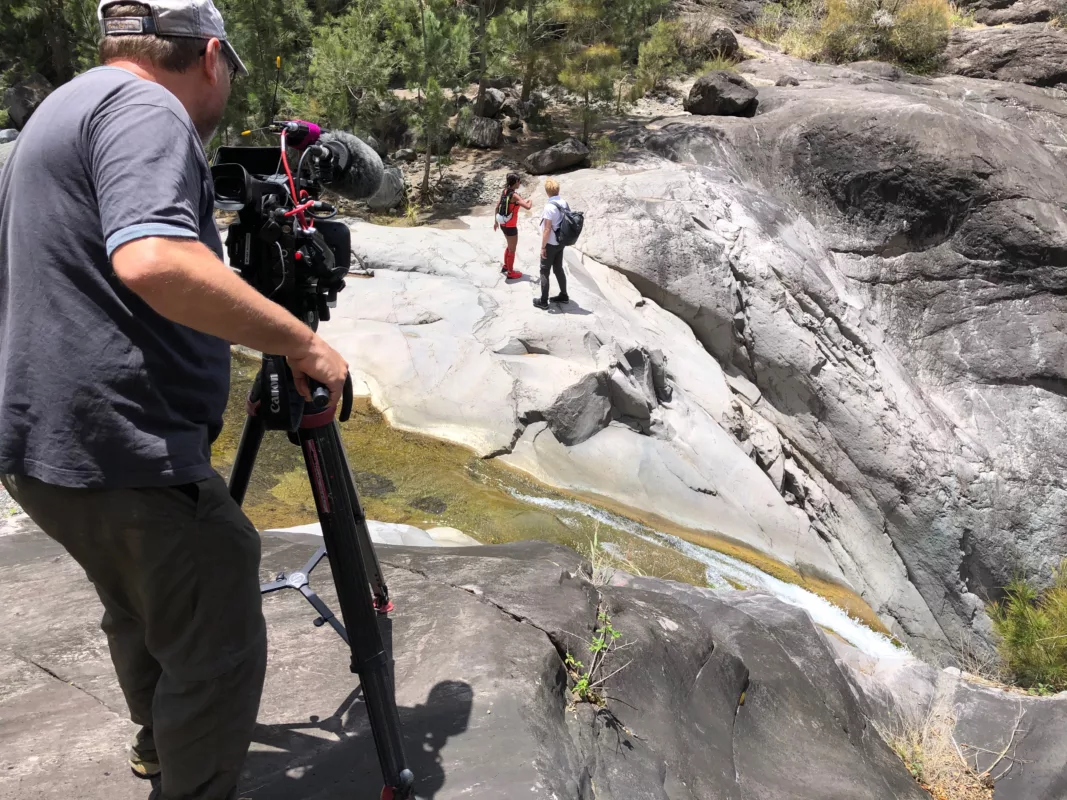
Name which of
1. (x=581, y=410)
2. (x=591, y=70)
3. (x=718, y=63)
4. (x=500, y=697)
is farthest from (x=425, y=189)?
(x=500, y=697)

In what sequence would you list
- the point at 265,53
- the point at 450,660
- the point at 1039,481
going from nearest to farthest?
the point at 450,660 → the point at 1039,481 → the point at 265,53

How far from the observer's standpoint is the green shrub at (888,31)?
17031 mm

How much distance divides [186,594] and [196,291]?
2.08ft

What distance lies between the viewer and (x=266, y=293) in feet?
6.13

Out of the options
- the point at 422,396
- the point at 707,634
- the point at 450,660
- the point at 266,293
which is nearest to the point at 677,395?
the point at 422,396

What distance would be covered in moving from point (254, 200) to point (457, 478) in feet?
14.9

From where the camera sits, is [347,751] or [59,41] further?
[59,41]

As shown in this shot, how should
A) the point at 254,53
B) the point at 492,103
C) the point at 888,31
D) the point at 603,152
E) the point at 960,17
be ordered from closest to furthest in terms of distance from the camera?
the point at 254,53, the point at 603,152, the point at 492,103, the point at 888,31, the point at 960,17

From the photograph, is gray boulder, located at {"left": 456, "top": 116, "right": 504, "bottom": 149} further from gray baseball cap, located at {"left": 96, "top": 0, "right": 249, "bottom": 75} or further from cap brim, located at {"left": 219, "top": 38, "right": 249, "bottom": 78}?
gray baseball cap, located at {"left": 96, "top": 0, "right": 249, "bottom": 75}

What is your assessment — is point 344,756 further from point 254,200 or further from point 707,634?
point 707,634

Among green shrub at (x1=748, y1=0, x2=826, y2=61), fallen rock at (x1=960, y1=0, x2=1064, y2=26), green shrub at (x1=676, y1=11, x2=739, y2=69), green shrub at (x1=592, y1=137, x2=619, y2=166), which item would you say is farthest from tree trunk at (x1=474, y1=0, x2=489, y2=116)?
fallen rock at (x1=960, y1=0, x2=1064, y2=26)

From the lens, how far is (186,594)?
1.59 m

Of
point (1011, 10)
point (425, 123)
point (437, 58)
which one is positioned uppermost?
point (1011, 10)

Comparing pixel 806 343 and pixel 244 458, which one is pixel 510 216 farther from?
pixel 244 458
